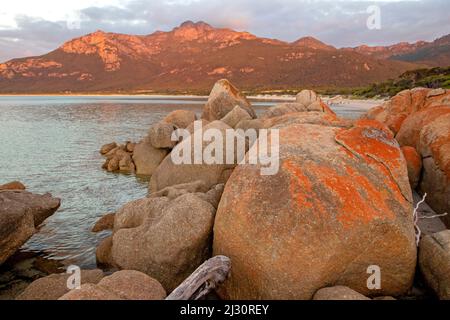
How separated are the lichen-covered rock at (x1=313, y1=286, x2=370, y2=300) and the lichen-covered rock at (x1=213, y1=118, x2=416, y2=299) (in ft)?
0.74

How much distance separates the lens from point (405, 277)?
6168mm

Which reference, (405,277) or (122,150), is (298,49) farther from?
(405,277)

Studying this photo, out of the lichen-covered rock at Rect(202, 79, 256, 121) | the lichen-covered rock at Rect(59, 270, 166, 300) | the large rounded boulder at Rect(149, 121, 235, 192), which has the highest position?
the lichen-covered rock at Rect(202, 79, 256, 121)

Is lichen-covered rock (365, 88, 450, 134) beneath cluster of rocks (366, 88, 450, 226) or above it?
above

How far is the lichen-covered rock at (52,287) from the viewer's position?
20.5 feet

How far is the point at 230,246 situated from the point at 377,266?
96.1 inches

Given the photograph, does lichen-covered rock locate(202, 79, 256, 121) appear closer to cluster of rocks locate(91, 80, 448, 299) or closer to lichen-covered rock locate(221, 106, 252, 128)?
lichen-covered rock locate(221, 106, 252, 128)

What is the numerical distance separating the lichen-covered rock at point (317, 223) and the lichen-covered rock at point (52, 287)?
2.50 m

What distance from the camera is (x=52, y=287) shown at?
6402 mm

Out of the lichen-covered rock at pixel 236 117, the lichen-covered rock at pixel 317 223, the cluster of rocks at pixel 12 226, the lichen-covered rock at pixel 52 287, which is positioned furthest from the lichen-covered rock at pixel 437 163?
the cluster of rocks at pixel 12 226

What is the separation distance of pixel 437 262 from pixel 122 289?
A: 16.7 ft

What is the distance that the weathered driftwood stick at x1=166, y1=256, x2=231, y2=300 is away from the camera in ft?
17.0

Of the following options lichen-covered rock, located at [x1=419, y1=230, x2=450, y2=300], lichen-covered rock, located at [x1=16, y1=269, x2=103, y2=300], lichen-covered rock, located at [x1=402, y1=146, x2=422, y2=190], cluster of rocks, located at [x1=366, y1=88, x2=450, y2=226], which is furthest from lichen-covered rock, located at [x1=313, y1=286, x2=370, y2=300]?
lichen-covered rock, located at [x1=402, y1=146, x2=422, y2=190]
